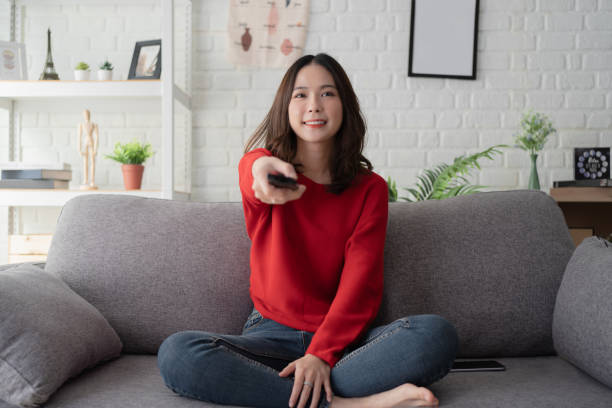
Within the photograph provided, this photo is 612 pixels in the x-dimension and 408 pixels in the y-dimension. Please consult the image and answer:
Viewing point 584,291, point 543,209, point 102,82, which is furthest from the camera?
point 102,82

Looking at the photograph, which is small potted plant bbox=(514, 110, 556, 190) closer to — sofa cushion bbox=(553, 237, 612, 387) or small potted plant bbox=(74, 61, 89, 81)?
sofa cushion bbox=(553, 237, 612, 387)

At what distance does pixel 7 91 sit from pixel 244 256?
160 cm

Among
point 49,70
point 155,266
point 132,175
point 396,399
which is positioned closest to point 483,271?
point 396,399

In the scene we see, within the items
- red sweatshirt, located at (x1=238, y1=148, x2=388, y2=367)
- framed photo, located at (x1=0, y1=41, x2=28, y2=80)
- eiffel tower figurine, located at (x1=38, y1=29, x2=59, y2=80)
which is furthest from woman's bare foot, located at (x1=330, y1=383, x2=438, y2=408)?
framed photo, located at (x1=0, y1=41, x2=28, y2=80)

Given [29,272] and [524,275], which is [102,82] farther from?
[524,275]

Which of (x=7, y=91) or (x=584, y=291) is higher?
(x=7, y=91)

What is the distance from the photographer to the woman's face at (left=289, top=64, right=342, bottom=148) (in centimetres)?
127

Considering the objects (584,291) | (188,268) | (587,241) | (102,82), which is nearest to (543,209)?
(587,241)

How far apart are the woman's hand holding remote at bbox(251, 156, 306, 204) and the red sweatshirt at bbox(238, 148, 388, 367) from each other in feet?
0.36

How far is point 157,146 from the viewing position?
2.59 m

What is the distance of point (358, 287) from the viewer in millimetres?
1163

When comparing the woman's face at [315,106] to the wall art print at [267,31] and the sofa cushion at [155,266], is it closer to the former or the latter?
the sofa cushion at [155,266]

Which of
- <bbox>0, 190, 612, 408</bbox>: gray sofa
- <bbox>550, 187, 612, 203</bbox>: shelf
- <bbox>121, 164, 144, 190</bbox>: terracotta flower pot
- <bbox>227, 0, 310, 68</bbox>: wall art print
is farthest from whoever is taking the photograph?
<bbox>227, 0, 310, 68</bbox>: wall art print

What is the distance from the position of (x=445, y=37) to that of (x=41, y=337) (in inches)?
91.1
